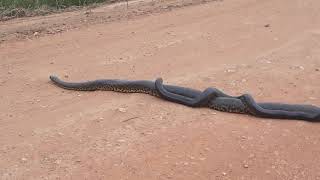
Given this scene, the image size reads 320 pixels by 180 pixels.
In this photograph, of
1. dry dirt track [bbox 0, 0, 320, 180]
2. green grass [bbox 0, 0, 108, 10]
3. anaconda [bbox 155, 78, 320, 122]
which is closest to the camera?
dry dirt track [bbox 0, 0, 320, 180]

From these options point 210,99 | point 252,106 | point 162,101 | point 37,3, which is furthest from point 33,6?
point 252,106

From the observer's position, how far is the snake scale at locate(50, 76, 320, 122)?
18.9ft

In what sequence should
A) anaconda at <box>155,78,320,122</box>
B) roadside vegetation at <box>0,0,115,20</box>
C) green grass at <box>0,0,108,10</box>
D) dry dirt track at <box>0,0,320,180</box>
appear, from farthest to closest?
green grass at <box>0,0,108,10</box> → roadside vegetation at <box>0,0,115,20</box> → anaconda at <box>155,78,320,122</box> → dry dirt track at <box>0,0,320,180</box>

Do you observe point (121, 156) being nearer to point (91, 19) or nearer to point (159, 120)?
point (159, 120)

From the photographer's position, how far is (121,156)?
5172 mm

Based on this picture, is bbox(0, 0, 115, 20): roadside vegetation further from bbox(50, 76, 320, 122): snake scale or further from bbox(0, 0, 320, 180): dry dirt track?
bbox(50, 76, 320, 122): snake scale

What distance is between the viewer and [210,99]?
612 cm

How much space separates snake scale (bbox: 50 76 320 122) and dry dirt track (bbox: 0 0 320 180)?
84 millimetres

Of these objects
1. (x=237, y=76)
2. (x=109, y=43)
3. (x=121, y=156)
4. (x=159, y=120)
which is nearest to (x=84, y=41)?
(x=109, y=43)

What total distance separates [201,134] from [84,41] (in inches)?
168

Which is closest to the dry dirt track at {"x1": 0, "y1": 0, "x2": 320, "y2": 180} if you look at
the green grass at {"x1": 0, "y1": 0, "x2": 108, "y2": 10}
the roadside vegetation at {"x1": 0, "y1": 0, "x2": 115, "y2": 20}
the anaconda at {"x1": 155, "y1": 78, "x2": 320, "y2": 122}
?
the anaconda at {"x1": 155, "y1": 78, "x2": 320, "y2": 122}

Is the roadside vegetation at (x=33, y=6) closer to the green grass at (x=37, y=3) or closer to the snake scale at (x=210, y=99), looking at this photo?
the green grass at (x=37, y=3)

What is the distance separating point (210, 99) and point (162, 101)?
62 cm

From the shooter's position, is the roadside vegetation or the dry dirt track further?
the roadside vegetation
